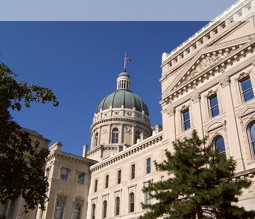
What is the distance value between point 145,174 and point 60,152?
46.1 feet

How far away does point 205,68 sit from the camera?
87.1 ft

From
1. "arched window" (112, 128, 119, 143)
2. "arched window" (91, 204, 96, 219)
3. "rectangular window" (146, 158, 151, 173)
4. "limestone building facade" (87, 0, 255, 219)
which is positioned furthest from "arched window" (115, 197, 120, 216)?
"arched window" (112, 128, 119, 143)

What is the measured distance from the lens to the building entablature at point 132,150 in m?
33.9

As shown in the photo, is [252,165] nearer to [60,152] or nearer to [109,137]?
[60,152]

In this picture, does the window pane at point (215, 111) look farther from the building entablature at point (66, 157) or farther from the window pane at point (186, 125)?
the building entablature at point (66, 157)

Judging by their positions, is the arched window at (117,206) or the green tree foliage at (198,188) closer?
the green tree foliage at (198,188)

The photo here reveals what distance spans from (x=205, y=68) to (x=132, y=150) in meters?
15.4

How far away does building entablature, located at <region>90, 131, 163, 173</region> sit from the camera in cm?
3388

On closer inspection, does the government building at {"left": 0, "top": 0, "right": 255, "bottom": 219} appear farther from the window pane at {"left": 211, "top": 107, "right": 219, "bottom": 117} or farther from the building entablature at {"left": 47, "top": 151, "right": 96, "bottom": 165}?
the building entablature at {"left": 47, "top": 151, "right": 96, "bottom": 165}

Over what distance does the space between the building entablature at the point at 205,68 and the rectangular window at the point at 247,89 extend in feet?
4.50

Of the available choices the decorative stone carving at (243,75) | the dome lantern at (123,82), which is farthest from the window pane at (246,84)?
the dome lantern at (123,82)

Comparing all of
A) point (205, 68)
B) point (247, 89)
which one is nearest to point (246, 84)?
point (247, 89)

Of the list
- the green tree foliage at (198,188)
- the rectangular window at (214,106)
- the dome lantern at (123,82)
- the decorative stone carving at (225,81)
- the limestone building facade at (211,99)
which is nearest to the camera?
the green tree foliage at (198,188)

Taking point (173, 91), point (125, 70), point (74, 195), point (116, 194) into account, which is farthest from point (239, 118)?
point (125, 70)
